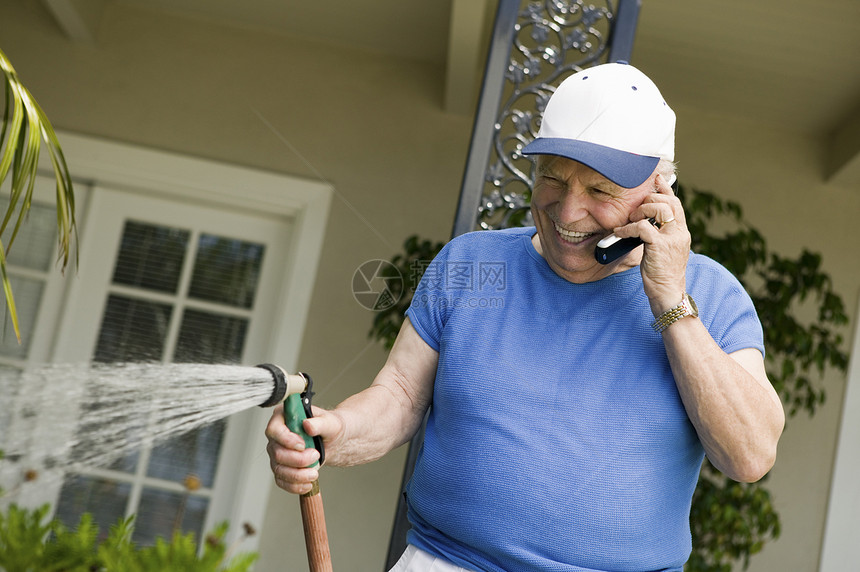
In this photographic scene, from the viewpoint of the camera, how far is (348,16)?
12.0 ft

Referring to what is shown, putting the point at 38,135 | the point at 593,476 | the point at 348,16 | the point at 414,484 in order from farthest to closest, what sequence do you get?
1. the point at 348,16
2. the point at 38,135
3. the point at 414,484
4. the point at 593,476

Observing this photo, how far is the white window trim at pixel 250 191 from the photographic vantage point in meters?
3.76

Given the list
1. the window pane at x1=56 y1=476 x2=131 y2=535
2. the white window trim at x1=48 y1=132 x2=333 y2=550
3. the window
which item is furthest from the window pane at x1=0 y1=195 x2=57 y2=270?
the window pane at x1=56 y1=476 x2=131 y2=535

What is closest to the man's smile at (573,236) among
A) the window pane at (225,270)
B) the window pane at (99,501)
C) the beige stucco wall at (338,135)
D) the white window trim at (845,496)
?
the beige stucco wall at (338,135)

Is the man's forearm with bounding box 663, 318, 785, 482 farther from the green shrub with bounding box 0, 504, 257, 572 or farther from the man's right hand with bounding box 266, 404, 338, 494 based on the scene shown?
the green shrub with bounding box 0, 504, 257, 572

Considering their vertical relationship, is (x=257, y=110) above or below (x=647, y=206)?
above

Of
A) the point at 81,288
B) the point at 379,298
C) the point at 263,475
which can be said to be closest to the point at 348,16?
the point at 379,298

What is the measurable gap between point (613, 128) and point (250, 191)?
110 inches

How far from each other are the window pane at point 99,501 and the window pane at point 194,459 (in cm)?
17

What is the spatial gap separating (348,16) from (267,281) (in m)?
1.22

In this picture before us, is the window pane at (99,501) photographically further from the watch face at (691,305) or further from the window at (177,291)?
the watch face at (691,305)

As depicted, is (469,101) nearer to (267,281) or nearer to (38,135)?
(267,281)

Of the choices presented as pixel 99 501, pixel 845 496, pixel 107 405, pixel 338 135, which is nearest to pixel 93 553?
pixel 107 405

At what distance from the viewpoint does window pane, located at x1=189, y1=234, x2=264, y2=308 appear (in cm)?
394
